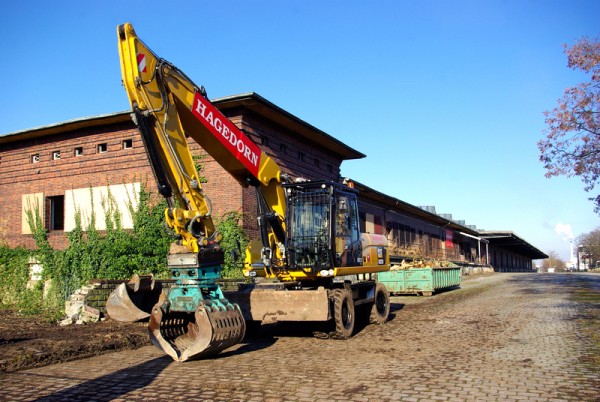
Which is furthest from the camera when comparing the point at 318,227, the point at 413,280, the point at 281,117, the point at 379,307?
the point at 413,280

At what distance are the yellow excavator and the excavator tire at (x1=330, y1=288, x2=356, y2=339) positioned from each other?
2 cm

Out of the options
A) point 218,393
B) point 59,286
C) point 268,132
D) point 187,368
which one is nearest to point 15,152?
point 59,286

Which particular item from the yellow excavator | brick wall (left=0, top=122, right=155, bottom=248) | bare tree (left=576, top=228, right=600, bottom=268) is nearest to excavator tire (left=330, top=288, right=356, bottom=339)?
the yellow excavator

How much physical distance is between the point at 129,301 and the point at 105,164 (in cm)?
1279

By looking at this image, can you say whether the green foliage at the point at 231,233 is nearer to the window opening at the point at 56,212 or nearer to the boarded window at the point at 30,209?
the window opening at the point at 56,212

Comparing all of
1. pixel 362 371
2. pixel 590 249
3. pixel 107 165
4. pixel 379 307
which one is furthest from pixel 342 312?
pixel 590 249

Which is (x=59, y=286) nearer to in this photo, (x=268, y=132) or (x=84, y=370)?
(x=268, y=132)

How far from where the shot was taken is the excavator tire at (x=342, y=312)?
34.3 ft

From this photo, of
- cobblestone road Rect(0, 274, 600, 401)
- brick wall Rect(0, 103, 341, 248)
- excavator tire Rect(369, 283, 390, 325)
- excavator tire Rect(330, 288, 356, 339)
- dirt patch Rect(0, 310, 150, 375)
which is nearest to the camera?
cobblestone road Rect(0, 274, 600, 401)

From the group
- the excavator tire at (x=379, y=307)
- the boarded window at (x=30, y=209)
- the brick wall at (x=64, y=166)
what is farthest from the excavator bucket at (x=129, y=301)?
the boarded window at (x=30, y=209)

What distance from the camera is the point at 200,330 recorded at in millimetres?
8125

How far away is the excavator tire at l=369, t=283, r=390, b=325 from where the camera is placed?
13.2 metres

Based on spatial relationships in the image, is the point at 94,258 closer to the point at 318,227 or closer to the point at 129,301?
the point at 129,301

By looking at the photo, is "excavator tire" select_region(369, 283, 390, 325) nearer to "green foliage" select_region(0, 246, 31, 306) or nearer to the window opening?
"green foliage" select_region(0, 246, 31, 306)
